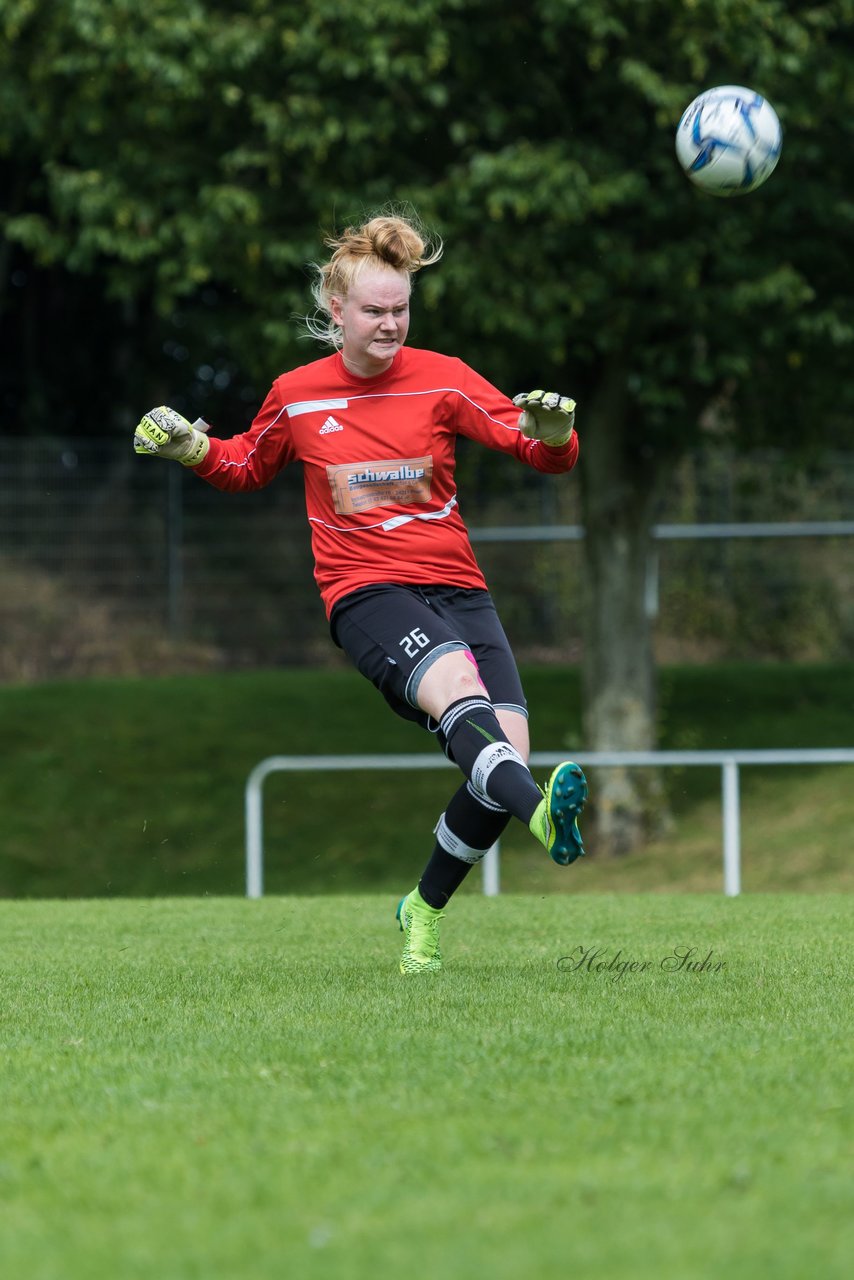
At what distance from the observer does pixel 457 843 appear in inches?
233

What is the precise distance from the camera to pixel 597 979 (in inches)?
215

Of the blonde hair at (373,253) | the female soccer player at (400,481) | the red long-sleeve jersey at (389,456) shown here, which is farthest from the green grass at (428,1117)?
the blonde hair at (373,253)

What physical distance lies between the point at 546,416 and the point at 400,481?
0.56 meters

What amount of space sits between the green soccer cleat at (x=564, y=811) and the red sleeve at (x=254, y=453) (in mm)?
1723

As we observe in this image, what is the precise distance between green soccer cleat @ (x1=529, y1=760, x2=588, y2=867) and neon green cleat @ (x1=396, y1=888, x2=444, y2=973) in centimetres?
107

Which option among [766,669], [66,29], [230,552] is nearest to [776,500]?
[766,669]

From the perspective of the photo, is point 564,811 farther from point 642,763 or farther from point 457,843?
point 642,763

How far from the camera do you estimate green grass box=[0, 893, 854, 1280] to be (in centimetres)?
256

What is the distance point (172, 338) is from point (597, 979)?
65.0 feet

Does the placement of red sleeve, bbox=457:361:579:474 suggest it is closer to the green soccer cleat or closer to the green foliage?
the green soccer cleat

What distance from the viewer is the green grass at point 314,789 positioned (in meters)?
15.1

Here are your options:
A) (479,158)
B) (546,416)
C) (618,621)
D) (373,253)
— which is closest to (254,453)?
(373,253)
